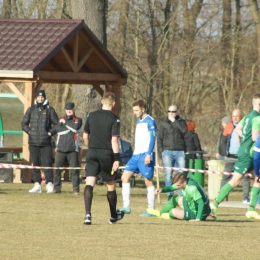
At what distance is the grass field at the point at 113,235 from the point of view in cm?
882

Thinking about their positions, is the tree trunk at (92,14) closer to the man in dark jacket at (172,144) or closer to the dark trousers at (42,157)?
the dark trousers at (42,157)

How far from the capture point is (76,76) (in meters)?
21.0

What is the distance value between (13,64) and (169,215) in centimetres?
762

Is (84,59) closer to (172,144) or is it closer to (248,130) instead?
(172,144)

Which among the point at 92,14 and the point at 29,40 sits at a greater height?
the point at 92,14

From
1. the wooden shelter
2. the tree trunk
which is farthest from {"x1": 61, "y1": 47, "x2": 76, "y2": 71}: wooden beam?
the tree trunk

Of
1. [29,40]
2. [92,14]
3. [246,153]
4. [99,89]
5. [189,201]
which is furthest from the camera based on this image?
[92,14]

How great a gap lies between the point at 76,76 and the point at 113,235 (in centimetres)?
1100

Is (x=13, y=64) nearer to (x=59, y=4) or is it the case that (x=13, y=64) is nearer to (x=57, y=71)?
(x=57, y=71)

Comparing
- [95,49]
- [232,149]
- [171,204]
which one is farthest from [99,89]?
[171,204]

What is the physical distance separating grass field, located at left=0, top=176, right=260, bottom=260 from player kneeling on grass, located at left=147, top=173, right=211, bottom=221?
235mm

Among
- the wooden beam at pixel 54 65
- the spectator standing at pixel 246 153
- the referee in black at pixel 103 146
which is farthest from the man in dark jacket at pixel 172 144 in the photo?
the referee in black at pixel 103 146

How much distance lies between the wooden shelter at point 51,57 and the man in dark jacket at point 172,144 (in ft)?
11.1

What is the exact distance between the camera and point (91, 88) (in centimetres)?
2438
